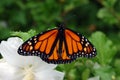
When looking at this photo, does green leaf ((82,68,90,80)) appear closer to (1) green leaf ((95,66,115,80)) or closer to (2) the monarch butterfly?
(1) green leaf ((95,66,115,80))

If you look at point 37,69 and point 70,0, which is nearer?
point 37,69

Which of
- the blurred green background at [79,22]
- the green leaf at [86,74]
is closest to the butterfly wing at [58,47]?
the blurred green background at [79,22]

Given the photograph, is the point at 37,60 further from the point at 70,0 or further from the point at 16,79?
the point at 70,0

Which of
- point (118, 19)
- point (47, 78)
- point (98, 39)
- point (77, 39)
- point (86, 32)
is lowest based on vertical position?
point (47, 78)

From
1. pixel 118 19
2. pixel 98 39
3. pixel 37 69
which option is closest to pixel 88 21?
pixel 118 19

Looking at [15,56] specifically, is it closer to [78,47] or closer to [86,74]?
[78,47]

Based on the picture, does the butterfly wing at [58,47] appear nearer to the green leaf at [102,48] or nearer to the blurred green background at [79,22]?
the blurred green background at [79,22]
